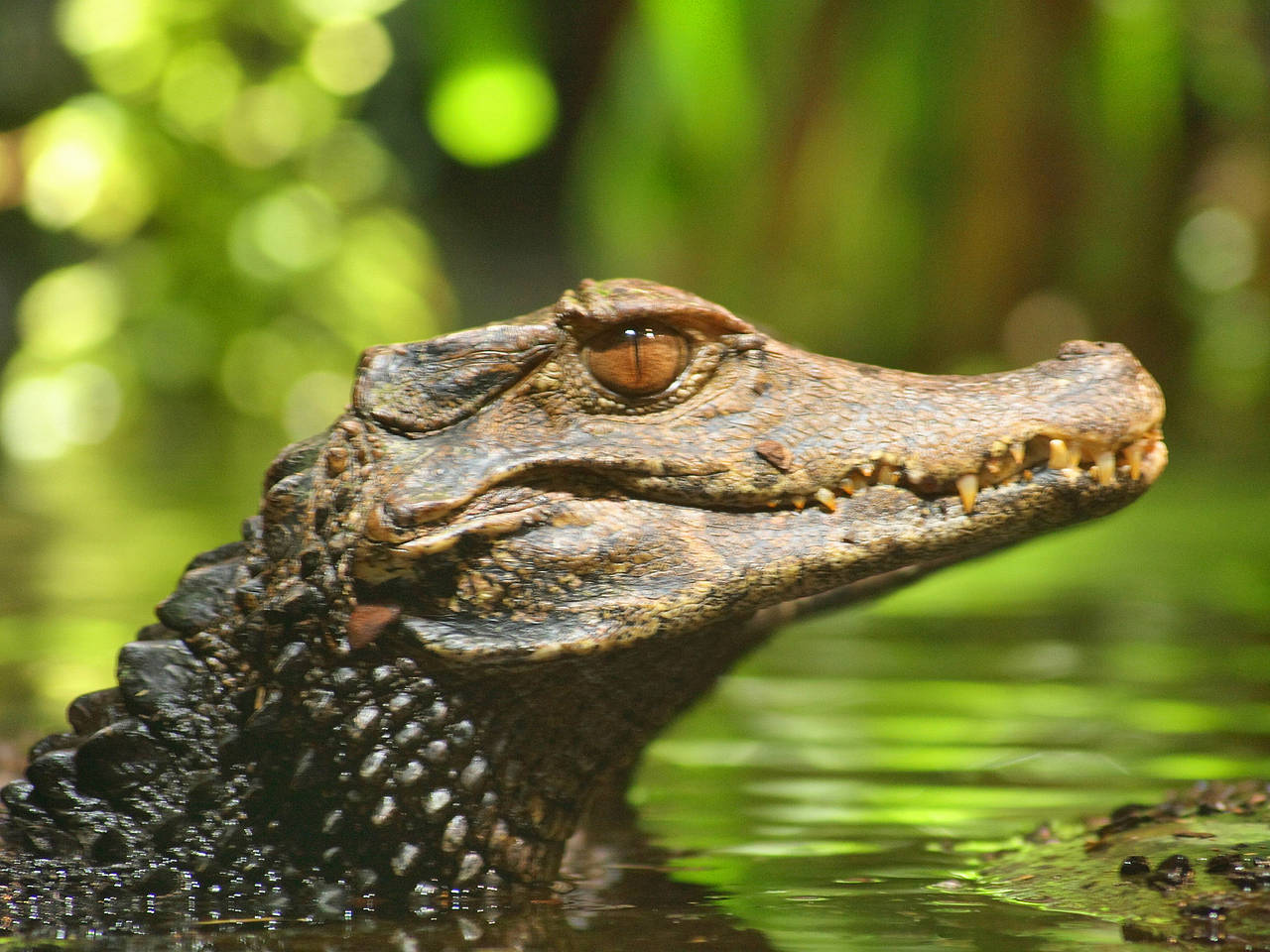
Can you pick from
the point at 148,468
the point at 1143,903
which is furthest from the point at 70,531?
the point at 1143,903

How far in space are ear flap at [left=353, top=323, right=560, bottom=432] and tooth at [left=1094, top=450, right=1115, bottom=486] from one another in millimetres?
857

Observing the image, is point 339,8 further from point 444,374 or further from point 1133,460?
point 1133,460

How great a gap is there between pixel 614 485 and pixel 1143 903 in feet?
3.30

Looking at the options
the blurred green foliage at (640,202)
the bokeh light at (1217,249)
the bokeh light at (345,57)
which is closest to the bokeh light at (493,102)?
the blurred green foliage at (640,202)

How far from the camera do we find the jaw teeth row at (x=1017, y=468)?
2.40 meters

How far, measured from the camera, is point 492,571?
2377 mm

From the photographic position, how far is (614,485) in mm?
2455

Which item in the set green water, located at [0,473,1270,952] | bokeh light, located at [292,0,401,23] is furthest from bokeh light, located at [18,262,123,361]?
green water, located at [0,473,1270,952]

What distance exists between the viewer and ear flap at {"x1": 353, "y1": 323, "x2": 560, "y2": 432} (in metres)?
2.46

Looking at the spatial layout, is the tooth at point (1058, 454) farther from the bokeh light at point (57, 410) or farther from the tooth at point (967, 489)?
the bokeh light at point (57, 410)

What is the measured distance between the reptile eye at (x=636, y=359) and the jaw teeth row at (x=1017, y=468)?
0.29m

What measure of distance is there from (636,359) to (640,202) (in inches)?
299

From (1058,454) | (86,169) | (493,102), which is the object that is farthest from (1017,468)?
(86,169)

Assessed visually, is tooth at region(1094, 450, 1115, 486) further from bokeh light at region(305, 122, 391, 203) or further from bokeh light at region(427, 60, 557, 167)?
bokeh light at region(305, 122, 391, 203)
